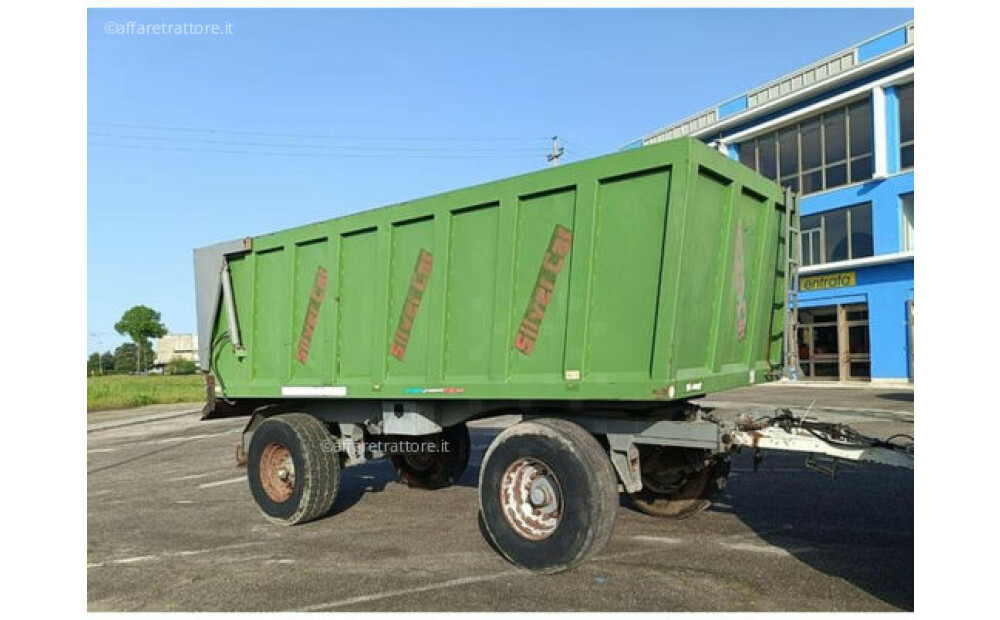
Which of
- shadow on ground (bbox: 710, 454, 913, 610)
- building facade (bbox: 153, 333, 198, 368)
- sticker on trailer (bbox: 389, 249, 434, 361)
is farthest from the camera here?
building facade (bbox: 153, 333, 198, 368)

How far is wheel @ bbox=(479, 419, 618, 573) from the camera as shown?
495 centimetres

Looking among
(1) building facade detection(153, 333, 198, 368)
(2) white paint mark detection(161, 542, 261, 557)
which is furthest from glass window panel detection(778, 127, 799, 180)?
(1) building facade detection(153, 333, 198, 368)

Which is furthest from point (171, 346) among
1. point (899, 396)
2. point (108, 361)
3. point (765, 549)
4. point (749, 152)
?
point (765, 549)

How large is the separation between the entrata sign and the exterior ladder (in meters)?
21.9

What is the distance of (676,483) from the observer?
6434 millimetres

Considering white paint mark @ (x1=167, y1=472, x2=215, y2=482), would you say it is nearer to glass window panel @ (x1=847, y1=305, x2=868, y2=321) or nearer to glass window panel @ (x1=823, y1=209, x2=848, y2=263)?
glass window panel @ (x1=847, y1=305, x2=868, y2=321)

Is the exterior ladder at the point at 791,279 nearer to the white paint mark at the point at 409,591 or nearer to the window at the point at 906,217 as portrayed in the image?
the white paint mark at the point at 409,591

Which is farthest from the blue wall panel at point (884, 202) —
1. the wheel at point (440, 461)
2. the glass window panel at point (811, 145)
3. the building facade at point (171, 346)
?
the building facade at point (171, 346)

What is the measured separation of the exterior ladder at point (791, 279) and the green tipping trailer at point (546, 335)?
0.18ft

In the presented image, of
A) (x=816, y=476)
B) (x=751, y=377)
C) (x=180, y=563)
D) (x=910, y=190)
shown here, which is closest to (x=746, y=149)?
(x=910, y=190)

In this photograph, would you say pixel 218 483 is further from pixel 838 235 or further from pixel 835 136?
pixel 835 136

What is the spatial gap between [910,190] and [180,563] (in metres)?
25.5

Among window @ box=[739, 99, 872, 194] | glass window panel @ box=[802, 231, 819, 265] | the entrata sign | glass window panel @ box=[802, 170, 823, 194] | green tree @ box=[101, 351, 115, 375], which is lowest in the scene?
green tree @ box=[101, 351, 115, 375]

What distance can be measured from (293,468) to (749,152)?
1072 inches
